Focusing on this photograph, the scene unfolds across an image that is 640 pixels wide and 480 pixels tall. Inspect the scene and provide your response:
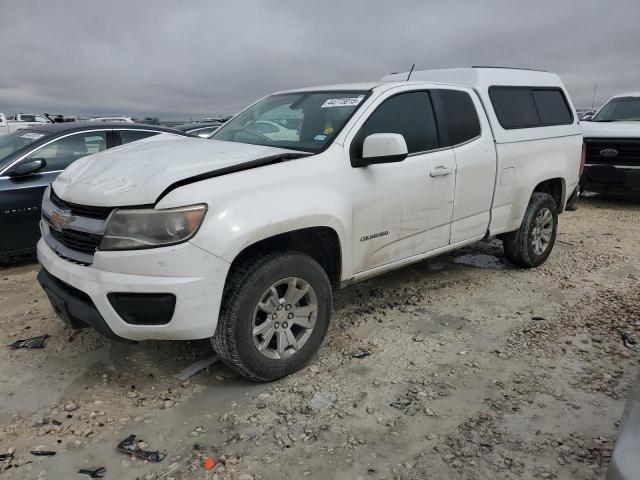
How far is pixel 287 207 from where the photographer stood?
9.46 feet

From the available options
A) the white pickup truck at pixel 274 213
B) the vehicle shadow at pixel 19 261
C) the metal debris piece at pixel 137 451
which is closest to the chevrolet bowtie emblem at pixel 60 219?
the white pickup truck at pixel 274 213

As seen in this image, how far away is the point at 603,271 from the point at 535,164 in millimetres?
1425

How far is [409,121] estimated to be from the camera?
382 cm

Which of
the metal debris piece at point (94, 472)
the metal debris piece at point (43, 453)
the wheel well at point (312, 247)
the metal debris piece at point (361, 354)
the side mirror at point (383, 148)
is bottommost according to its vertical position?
the metal debris piece at point (94, 472)

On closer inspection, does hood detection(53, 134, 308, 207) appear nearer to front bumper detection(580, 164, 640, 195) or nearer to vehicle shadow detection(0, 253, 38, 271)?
vehicle shadow detection(0, 253, 38, 271)

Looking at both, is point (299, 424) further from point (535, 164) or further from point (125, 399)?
point (535, 164)

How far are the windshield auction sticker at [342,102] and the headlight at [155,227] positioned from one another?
4.96 feet

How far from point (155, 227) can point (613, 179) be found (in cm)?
843

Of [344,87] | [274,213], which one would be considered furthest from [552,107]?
[274,213]

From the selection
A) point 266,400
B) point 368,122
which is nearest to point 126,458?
point 266,400

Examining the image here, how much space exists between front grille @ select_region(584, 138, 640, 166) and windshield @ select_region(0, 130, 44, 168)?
8.56 m

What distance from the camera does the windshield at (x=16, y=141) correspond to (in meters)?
5.54

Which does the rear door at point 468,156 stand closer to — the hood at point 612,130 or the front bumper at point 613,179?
the hood at point 612,130

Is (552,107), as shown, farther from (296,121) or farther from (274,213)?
(274,213)
